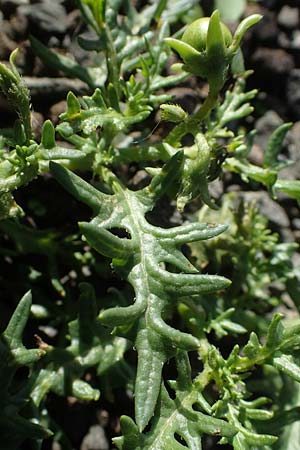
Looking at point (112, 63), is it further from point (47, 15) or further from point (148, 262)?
point (148, 262)

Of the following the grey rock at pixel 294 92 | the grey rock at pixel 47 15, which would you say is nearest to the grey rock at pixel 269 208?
the grey rock at pixel 294 92

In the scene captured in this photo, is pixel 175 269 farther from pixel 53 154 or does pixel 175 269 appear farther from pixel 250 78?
pixel 250 78

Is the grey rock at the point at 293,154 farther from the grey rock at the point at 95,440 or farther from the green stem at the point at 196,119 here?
the grey rock at the point at 95,440

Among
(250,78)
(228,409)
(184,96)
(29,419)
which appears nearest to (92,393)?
(29,419)

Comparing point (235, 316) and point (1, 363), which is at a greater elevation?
point (1, 363)

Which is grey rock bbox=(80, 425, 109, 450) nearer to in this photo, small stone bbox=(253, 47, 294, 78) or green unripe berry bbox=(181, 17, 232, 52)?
green unripe berry bbox=(181, 17, 232, 52)

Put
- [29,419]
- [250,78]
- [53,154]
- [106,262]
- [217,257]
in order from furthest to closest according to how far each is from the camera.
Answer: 1. [250,78]
2. [217,257]
3. [106,262]
4. [29,419]
5. [53,154]

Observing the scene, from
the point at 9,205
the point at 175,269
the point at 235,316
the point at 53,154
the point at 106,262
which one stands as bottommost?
the point at 235,316
